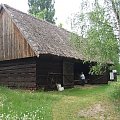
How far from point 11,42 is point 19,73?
234cm

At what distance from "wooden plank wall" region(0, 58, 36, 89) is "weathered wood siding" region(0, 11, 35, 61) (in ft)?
2.15

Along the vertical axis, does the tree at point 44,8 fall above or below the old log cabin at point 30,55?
above

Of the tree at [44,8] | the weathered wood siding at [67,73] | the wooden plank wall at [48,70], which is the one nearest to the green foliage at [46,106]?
the wooden plank wall at [48,70]

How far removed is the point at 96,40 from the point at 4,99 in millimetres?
5494

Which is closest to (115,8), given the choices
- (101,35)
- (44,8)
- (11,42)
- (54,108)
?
(101,35)

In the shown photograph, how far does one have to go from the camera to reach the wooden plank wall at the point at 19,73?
73.2 ft

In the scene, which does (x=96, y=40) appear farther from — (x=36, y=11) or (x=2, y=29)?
(x=36, y=11)

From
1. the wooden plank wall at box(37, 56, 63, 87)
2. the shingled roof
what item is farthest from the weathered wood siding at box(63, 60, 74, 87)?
the shingled roof

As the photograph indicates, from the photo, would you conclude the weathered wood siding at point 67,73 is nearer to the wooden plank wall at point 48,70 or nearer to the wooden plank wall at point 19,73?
the wooden plank wall at point 48,70

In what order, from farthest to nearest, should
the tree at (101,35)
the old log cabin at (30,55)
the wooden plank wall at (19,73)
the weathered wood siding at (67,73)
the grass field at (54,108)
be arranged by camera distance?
the weathered wood siding at (67,73) < the wooden plank wall at (19,73) < the old log cabin at (30,55) < the tree at (101,35) < the grass field at (54,108)

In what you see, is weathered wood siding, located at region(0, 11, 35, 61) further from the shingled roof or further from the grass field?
the grass field

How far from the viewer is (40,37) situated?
23406 mm

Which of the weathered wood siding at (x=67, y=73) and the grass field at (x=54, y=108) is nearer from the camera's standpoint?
the grass field at (x=54, y=108)

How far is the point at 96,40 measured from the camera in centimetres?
1612
